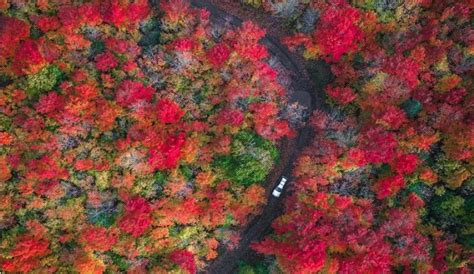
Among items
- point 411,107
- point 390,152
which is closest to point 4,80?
point 390,152

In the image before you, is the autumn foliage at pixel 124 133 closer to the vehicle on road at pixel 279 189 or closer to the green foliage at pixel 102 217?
the green foliage at pixel 102 217

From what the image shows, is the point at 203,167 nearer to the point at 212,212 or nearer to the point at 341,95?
the point at 212,212

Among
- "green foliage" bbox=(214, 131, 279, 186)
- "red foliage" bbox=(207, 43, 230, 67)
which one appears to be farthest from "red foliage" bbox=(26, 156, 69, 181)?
"red foliage" bbox=(207, 43, 230, 67)

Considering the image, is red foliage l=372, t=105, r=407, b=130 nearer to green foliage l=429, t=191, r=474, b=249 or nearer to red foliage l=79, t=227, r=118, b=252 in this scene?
green foliage l=429, t=191, r=474, b=249

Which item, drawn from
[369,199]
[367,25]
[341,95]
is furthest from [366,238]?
[367,25]

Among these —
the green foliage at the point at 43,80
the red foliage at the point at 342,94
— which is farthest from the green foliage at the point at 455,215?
the green foliage at the point at 43,80

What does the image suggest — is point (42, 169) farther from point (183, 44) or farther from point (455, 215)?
point (455, 215)
